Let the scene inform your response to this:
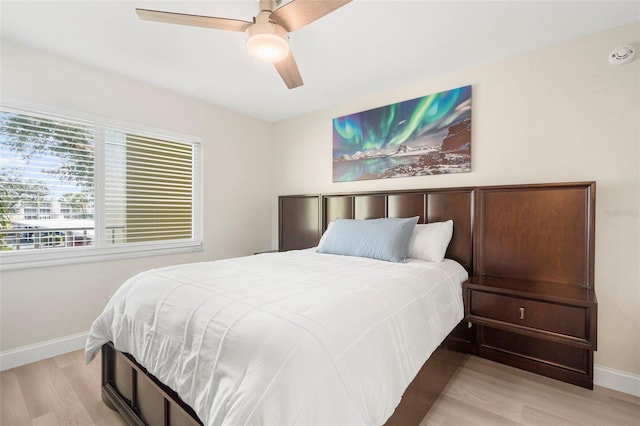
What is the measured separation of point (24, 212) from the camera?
225cm

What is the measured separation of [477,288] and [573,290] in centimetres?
57

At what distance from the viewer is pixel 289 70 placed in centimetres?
201

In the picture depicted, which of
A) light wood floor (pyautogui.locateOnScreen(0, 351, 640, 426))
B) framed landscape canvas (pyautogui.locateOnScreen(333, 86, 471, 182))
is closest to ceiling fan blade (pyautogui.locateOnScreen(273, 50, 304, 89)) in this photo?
framed landscape canvas (pyautogui.locateOnScreen(333, 86, 471, 182))

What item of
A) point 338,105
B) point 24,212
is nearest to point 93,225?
point 24,212

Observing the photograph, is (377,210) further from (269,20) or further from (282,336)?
(282,336)

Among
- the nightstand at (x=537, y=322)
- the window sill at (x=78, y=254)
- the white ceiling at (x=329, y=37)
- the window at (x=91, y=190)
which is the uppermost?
the white ceiling at (x=329, y=37)

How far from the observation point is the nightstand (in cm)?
167

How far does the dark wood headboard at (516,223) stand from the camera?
1.97 metres

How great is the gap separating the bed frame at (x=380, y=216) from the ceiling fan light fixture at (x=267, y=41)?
68.1 inches

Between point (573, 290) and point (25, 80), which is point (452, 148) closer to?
point (573, 290)

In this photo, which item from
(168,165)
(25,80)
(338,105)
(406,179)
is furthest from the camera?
(338,105)

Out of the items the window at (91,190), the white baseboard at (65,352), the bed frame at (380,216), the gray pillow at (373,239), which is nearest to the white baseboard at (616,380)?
the white baseboard at (65,352)

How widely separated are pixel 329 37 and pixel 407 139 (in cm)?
125

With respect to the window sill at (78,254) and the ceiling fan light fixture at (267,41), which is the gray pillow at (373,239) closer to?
the ceiling fan light fixture at (267,41)
